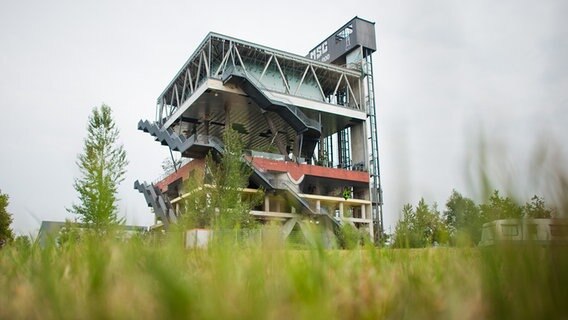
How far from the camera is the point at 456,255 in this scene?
1.73 m

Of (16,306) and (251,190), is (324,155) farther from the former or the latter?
(16,306)

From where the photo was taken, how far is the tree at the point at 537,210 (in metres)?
0.86

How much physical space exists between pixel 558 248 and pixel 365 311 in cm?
39

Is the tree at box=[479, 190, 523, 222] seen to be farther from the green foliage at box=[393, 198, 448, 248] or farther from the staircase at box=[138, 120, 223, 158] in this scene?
the staircase at box=[138, 120, 223, 158]

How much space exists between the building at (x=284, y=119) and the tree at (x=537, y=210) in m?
29.7

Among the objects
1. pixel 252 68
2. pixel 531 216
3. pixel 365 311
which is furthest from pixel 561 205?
pixel 252 68

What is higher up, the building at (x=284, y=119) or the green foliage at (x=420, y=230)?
the building at (x=284, y=119)

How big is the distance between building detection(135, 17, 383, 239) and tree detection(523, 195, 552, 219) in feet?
97.5

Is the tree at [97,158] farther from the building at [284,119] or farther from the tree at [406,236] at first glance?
the tree at [406,236]

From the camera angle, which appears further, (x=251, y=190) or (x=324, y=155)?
(x=324, y=155)

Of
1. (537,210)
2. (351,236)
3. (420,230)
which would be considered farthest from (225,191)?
(537,210)

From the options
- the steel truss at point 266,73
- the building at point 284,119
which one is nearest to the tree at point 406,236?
the building at point 284,119

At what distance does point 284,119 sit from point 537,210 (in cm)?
3512

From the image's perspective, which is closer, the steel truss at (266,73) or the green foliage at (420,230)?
the green foliage at (420,230)
